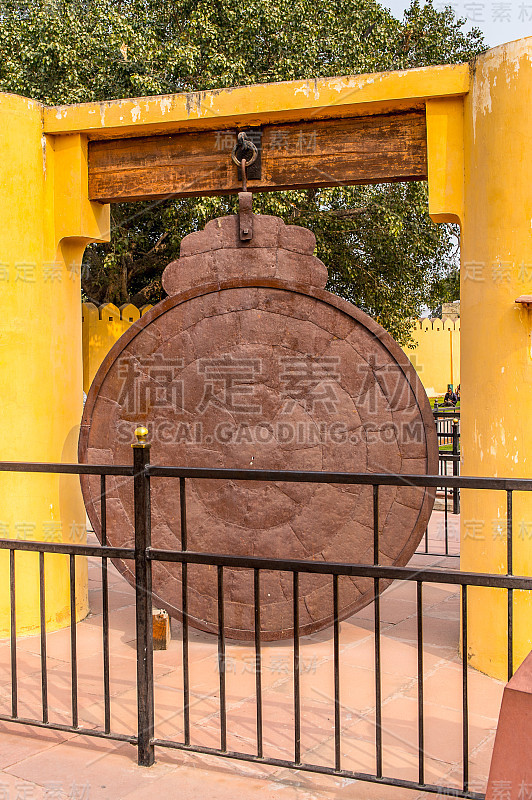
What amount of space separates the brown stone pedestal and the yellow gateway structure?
2037 millimetres

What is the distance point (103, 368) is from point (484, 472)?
2.05m

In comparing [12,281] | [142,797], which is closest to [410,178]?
[12,281]

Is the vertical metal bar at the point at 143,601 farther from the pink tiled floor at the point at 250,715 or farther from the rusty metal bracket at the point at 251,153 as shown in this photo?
the rusty metal bracket at the point at 251,153

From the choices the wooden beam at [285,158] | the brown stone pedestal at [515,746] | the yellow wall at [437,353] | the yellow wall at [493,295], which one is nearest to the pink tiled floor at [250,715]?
the yellow wall at [493,295]

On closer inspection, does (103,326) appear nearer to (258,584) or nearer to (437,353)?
(258,584)

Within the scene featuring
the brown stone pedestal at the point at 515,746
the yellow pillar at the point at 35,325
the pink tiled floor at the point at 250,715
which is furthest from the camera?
the yellow pillar at the point at 35,325

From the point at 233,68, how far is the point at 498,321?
802 cm

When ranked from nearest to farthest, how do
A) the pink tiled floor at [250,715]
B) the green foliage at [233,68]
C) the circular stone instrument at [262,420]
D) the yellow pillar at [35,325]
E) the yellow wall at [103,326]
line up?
the pink tiled floor at [250,715] → the circular stone instrument at [262,420] → the yellow pillar at [35,325] → the green foliage at [233,68] → the yellow wall at [103,326]

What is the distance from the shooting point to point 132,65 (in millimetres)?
10781

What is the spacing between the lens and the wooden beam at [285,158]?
3961 millimetres

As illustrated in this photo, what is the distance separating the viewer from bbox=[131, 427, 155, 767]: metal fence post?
2.75 meters

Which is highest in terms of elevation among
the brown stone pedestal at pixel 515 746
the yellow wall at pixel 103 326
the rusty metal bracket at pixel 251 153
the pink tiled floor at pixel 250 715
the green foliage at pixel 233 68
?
the green foliage at pixel 233 68

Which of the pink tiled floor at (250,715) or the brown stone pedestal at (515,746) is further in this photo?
the pink tiled floor at (250,715)

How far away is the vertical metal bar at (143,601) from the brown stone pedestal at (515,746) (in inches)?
54.9
